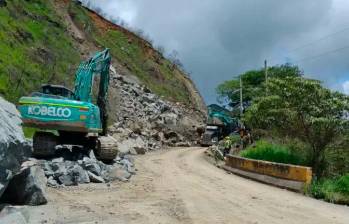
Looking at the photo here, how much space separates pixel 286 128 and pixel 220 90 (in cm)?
6136

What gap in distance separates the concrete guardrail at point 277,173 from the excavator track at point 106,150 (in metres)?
5.10

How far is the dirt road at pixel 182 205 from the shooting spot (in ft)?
33.4

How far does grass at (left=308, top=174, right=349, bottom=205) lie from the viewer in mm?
13789

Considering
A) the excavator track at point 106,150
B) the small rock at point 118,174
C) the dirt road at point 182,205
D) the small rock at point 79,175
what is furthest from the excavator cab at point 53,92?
the dirt road at point 182,205

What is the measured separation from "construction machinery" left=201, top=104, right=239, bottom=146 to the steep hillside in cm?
844

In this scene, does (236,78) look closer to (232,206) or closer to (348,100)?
(348,100)

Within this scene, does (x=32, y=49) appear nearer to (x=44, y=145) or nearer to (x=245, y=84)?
(x=44, y=145)

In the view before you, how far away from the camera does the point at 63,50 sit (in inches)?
1535

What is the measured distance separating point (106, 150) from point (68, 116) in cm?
214

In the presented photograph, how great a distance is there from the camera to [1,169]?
8.58m

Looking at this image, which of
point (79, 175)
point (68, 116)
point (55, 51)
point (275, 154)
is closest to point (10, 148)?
point (79, 175)

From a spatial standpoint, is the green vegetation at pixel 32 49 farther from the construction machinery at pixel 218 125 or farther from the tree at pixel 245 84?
the tree at pixel 245 84

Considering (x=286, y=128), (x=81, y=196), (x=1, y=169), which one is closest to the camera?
(x=1, y=169)

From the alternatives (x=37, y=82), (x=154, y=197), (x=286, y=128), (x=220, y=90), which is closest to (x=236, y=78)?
(x=220, y=90)
